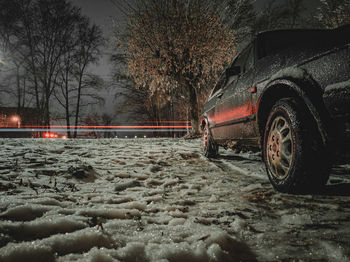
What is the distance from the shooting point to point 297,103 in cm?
172

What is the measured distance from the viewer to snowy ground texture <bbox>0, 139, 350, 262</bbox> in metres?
A: 0.98

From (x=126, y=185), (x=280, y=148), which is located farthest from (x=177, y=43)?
(x=280, y=148)

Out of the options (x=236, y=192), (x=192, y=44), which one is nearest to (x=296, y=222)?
(x=236, y=192)

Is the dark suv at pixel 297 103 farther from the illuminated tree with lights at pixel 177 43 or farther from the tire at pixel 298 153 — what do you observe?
the illuminated tree with lights at pixel 177 43

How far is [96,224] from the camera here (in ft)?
4.19

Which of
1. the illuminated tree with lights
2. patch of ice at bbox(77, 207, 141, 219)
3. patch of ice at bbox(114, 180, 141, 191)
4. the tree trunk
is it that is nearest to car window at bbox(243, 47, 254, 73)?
patch of ice at bbox(114, 180, 141, 191)

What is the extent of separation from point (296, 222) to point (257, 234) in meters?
0.34

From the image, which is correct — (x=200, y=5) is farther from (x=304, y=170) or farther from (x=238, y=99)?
(x=304, y=170)

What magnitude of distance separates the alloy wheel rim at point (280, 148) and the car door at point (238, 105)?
0.45 m

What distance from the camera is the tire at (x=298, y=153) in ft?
5.23

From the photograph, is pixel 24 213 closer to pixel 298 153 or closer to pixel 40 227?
pixel 40 227

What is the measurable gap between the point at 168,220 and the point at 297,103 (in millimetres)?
1441

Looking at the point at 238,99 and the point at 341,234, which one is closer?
the point at 341,234

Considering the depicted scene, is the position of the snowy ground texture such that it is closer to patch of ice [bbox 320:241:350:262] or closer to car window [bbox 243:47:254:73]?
patch of ice [bbox 320:241:350:262]
